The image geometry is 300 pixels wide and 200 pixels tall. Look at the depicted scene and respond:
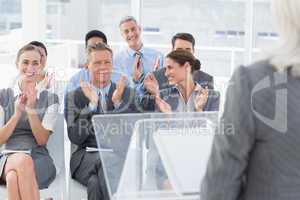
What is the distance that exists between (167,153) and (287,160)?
0.66 meters

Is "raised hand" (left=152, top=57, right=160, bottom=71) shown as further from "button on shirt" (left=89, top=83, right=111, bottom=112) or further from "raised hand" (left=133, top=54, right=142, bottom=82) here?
"button on shirt" (left=89, top=83, right=111, bottom=112)

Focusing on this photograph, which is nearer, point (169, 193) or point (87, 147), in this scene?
point (169, 193)

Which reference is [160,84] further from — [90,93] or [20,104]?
[20,104]

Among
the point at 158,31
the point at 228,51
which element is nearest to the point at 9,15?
the point at 158,31

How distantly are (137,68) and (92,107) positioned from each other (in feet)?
2.94

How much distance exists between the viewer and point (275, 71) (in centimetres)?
102

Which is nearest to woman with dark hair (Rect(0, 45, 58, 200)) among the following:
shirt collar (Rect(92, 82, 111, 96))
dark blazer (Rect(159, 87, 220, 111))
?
shirt collar (Rect(92, 82, 111, 96))

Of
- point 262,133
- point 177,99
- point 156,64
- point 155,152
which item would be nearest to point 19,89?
point 177,99

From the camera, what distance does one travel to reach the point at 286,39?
1.02 metres

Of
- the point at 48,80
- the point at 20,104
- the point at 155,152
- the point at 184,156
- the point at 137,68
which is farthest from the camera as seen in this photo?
the point at 137,68

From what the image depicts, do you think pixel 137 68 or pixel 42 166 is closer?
pixel 42 166

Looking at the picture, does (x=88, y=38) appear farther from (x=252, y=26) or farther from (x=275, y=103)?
(x=275, y=103)

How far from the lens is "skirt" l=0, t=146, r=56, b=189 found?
9.05ft

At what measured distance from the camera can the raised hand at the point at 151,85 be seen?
3223 mm
